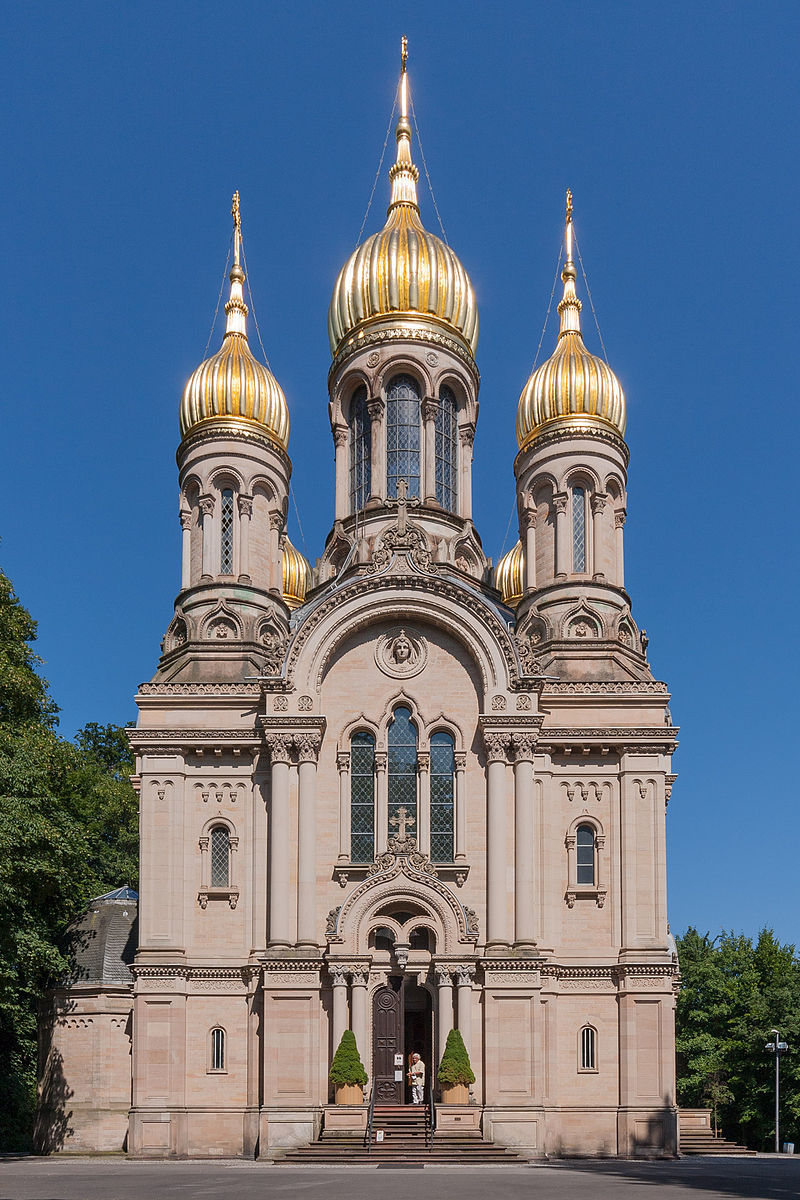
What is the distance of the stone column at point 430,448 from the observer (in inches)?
1770

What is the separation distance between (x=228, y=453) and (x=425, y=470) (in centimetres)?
586

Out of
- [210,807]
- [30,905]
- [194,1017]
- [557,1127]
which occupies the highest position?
[210,807]

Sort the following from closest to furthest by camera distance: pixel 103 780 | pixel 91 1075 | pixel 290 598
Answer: pixel 91 1075, pixel 290 598, pixel 103 780

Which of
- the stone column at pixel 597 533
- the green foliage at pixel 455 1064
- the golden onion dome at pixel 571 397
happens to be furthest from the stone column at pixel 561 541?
the green foliage at pixel 455 1064

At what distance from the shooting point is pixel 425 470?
45156mm

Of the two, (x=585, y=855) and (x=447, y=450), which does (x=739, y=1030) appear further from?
(x=447, y=450)

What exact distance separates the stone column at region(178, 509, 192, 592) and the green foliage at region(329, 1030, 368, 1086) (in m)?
14.5

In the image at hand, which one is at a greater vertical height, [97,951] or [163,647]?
[163,647]

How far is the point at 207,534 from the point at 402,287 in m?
9.82

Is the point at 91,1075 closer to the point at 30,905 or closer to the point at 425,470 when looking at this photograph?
the point at 30,905

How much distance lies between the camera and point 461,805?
38.5 m

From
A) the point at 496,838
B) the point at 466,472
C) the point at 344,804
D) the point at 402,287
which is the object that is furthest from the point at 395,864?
the point at 402,287

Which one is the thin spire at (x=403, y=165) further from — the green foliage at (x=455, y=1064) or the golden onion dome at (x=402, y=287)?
the green foliage at (x=455, y=1064)

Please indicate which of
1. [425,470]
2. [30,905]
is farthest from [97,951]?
[425,470]
